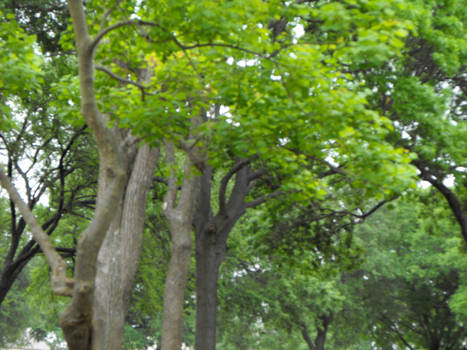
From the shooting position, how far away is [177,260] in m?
10.4

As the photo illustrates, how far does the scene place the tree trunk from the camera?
8.65 metres

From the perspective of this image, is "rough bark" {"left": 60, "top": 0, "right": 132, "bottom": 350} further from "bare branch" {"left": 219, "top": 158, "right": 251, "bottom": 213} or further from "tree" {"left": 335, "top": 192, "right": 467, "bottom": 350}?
"tree" {"left": 335, "top": 192, "right": 467, "bottom": 350}

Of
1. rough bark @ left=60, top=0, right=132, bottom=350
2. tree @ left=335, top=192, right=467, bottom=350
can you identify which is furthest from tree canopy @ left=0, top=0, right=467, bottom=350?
tree @ left=335, top=192, right=467, bottom=350

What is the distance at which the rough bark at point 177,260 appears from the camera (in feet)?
33.1

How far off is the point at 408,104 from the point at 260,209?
561 cm

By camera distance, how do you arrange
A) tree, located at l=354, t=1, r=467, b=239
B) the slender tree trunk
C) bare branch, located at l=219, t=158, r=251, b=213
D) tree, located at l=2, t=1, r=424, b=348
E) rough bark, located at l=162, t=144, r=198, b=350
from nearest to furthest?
tree, located at l=2, t=1, r=424, b=348 → rough bark, located at l=162, t=144, r=198, b=350 → tree, located at l=354, t=1, r=467, b=239 → the slender tree trunk → bare branch, located at l=219, t=158, r=251, b=213

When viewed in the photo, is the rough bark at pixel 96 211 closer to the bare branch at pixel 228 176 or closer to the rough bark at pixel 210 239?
the rough bark at pixel 210 239

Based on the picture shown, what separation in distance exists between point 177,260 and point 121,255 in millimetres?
1508

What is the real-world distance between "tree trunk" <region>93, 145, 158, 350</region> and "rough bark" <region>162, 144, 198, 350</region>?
0.83 m

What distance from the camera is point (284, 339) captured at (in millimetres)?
35281

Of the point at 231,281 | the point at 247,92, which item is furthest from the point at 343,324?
the point at 247,92

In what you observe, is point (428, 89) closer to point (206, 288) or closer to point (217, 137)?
point (217, 137)

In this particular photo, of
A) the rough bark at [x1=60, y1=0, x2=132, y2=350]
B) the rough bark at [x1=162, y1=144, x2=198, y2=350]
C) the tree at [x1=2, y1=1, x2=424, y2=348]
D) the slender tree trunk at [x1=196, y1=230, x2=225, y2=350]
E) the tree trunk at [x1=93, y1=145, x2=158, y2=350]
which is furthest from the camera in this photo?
the slender tree trunk at [x1=196, y1=230, x2=225, y2=350]

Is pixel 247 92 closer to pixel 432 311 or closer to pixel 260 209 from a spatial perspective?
pixel 260 209
